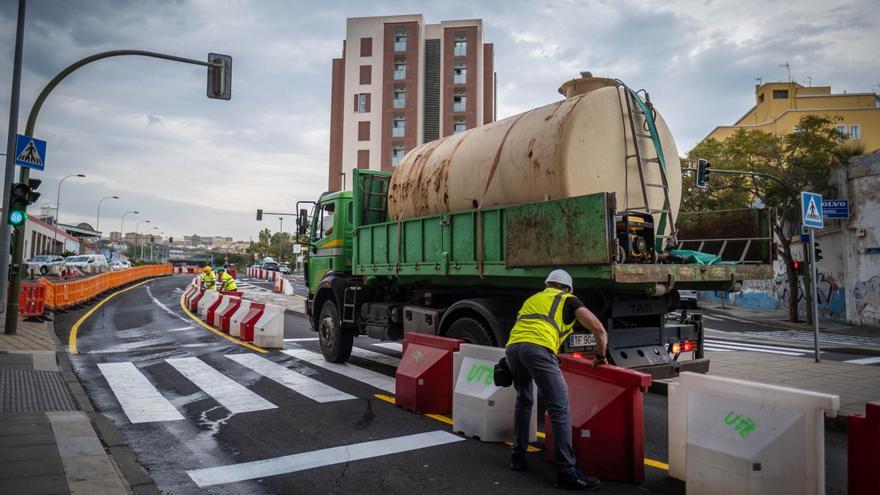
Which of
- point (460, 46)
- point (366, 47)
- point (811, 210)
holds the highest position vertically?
point (460, 46)

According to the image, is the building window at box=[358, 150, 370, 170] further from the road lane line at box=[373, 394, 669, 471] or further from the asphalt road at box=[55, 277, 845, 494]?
the road lane line at box=[373, 394, 669, 471]

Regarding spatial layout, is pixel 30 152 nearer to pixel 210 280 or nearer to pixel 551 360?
pixel 210 280

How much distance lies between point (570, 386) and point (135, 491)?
3426 millimetres

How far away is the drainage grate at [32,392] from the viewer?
19.5 ft

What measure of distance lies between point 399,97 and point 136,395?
165 ft

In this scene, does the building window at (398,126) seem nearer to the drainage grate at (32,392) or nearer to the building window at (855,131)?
the building window at (855,131)

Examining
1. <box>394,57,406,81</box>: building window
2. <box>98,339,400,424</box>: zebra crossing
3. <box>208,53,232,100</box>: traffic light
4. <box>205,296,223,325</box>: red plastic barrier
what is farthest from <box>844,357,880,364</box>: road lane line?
<box>394,57,406,81</box>: building window

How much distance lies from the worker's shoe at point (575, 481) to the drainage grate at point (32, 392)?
523 centimetres

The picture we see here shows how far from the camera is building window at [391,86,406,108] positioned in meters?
54.6

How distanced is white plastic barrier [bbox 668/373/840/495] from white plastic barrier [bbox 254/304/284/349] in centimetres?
922

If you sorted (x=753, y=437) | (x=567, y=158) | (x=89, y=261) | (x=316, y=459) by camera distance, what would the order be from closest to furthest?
(x=753, y=437), (x=316, y=459), (x=567, y=158), (x=89, y=261)

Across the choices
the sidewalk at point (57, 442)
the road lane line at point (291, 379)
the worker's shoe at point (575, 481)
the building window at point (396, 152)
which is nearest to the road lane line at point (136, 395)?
the sidewalk at point (57, 442)

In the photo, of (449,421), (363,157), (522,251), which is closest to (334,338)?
(449,421)

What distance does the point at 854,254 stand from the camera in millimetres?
20922
